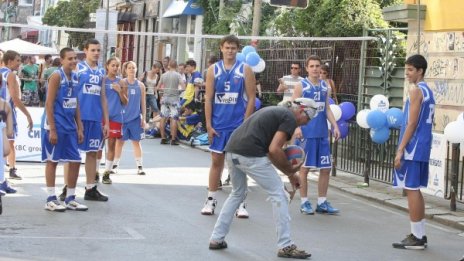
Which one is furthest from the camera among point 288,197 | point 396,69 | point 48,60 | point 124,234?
point 48,60

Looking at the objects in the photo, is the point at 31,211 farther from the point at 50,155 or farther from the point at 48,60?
the point at 48,60

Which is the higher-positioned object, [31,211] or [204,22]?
[204,22]

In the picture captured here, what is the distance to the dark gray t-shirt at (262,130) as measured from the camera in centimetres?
930

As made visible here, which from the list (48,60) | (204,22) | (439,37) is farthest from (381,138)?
(204,22)

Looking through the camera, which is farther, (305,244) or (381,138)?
(381,138)

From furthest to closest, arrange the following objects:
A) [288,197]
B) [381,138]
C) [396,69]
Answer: [396,69] < [381,138] < [288,197]

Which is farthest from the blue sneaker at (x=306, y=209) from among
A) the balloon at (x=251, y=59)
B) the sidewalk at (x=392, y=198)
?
the balloon at (x=251, y=59)

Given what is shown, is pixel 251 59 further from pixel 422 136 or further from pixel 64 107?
pixel 422 136

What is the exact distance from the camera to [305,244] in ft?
34.8

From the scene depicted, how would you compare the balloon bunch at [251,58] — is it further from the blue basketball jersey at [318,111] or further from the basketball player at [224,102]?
the basketball player at [224,102]

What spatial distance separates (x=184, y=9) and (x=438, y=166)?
26121mm

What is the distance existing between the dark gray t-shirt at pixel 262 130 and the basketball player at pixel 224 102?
8.70ft

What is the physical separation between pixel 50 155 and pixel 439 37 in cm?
888

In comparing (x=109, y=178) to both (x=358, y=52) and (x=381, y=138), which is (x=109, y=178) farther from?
(x=358, y=52)
